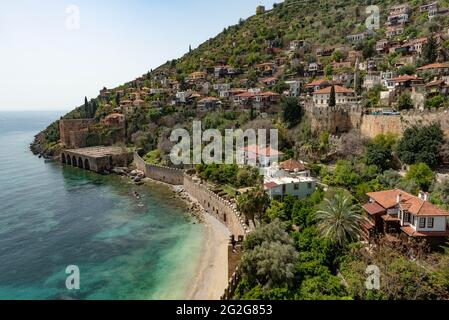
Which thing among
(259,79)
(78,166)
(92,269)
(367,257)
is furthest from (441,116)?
(78,166)

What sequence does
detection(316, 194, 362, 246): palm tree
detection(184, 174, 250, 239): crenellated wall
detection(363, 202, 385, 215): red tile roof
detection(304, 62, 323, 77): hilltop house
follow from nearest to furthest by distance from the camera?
detection(316, 194, 362, 246): palm tree, detection(363, 202, 385, 215): red tile roof, detection(184, 174, 250, 239): crenellated wall, detection(304, 62, 323, 77): hilltop house

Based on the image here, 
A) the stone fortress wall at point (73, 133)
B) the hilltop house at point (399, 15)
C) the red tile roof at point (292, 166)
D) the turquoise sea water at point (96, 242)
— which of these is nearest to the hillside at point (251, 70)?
the stone fortress wall at point (73, 133)

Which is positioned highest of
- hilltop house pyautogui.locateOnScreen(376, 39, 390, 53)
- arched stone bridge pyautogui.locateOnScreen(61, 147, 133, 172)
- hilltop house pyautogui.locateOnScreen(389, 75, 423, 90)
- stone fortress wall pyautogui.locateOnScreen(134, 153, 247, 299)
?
hilltop house pyautogui.locateOnScreen(376, 39, 390, 53)

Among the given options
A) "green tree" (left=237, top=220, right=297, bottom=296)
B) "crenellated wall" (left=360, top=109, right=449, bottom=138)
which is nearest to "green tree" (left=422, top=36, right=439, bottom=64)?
"crenellated wall" (left=360, top=109, right=449, bottom=138)

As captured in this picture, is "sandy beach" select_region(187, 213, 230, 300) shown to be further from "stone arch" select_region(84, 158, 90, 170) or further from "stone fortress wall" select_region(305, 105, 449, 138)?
"stone arch" select_region(84, 158, 90, 170)

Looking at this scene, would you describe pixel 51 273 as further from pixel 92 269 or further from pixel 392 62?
pixel 392 62

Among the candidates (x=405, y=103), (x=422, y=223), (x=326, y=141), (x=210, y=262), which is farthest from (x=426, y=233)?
(x=405, y=103)

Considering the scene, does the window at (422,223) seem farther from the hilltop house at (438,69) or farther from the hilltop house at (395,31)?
the hilltop house at (395,31)

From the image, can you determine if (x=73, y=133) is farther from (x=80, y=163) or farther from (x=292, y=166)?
(x=292, y=166)
